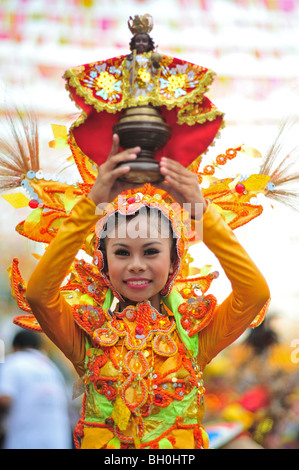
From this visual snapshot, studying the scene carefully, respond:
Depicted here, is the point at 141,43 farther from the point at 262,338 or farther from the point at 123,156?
the point at 262,338

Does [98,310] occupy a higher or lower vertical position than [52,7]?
lower

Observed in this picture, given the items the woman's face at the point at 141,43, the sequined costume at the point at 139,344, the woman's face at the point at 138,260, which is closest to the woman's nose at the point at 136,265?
the woman's face at the point at 138,260

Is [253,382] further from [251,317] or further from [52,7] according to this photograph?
[52,7]

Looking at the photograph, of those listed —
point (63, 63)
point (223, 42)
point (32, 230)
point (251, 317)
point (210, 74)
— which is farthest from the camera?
point (223, 42)

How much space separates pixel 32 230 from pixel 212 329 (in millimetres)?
1040

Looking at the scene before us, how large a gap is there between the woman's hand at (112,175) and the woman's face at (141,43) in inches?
14.6

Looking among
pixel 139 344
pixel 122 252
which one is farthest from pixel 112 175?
pixel 139 344

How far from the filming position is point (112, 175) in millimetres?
2064

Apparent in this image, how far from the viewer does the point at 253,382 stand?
379 centimetres

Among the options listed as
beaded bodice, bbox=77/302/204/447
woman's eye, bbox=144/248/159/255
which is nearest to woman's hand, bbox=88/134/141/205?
woman's eye, bbox=144/248/159/255

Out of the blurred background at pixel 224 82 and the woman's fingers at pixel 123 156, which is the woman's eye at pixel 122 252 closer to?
the woman's fingers at pixel 123 156

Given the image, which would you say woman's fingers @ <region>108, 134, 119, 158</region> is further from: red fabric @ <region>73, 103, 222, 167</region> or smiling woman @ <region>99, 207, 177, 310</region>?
smiling woman @ <region>99, 207, 177, 310</region>

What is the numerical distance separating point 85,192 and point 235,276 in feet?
3.41
